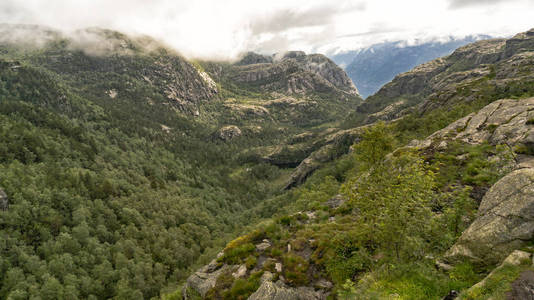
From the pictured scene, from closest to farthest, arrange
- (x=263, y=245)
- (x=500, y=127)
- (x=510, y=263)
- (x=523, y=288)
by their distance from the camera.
→ (x=523, y=288) → (x=510, y=263) → (x=263, y=245) → (x=500, y=127)

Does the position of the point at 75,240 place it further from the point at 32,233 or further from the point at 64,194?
the point at 64,194

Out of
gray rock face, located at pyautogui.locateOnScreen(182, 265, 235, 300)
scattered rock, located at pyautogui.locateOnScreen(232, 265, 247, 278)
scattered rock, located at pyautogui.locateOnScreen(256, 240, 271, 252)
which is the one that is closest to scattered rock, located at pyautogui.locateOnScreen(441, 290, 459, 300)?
scattered rock, located at pyautogui.locateOnScreen(232, 265, 247, 278)

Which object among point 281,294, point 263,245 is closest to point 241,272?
point 263,245

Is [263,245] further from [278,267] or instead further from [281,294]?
[281,294]

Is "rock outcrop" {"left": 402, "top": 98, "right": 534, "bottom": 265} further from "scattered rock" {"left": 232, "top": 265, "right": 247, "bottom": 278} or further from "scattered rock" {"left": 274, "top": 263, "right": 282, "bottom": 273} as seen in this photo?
"scattered rock" {"left": 232, "top": 265, "right": 247, "bottom": 278}

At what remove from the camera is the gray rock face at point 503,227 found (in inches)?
658

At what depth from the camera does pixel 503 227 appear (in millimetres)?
17484

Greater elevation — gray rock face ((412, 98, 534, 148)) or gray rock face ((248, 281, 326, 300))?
gray rock face ((412, 98, 534, 148))

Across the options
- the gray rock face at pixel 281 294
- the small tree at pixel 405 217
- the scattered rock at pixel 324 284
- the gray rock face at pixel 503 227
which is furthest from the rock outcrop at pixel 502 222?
the gray rock face at pixel 281 294

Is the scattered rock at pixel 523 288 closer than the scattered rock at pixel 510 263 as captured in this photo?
Yes

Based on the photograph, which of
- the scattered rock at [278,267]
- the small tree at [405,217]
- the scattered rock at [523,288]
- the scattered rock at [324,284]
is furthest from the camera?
the scattered rock at [278,267]

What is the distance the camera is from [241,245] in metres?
40.6

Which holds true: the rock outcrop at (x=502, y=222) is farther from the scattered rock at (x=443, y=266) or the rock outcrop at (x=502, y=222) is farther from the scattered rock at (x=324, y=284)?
the scattered rock at (x=324, y=284)

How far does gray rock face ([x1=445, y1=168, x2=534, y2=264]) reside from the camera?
54.8ft
